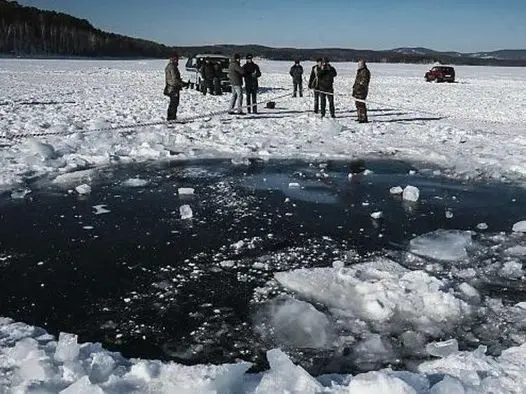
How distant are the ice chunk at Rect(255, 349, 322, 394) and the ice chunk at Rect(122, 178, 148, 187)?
5708 mm

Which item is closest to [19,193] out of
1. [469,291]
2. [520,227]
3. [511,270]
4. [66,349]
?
[66,349]

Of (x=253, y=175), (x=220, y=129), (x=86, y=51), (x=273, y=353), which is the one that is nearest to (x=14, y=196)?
(x=253, y=175)

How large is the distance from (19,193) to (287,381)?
19.0 feet

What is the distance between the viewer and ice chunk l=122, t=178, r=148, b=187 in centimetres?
877

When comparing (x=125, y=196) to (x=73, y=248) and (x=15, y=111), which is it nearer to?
(x=73, y=248)

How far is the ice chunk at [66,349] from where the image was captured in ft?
12.2

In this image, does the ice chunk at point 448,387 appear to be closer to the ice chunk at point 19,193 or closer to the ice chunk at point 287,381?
the ice chunk at point 287,381

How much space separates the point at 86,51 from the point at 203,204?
132m

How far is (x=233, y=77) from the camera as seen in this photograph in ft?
52.6

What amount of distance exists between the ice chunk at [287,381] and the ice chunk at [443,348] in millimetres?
1051

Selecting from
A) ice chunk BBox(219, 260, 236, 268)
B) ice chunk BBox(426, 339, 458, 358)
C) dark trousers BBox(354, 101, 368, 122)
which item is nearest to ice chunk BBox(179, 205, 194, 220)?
ice chunk BBox(219, 260, 236, 268)

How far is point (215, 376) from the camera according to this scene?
11.4ft

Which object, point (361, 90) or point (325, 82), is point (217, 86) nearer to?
point (325, 82)

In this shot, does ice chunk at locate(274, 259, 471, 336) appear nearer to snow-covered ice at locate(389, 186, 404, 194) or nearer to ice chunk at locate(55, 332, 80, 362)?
ice chunk at locate(55, 332, 80, 362)
